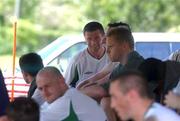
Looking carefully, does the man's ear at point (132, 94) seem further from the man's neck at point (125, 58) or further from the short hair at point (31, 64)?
the short hair at point (31, 64)

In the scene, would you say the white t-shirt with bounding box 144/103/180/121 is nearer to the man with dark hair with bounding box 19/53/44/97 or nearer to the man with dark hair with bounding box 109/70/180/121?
the man with dark hair with bounding box 109/70/180/121

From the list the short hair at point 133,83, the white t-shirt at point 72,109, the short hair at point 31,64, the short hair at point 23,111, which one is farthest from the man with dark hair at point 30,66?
the short hair at point 133,83

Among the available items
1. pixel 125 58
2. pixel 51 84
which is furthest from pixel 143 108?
pixel 125 58

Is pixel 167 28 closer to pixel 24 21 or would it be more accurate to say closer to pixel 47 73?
pixel 24 21

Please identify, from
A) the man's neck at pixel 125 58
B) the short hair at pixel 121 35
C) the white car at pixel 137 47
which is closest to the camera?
the man's neck at pixel 125 58

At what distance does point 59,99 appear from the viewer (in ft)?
15.5

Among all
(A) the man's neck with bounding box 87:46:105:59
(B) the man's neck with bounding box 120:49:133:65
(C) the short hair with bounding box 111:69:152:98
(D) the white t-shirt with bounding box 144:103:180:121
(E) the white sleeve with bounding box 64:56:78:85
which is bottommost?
(E) the white sleeve with bounding box 64:56:78:85

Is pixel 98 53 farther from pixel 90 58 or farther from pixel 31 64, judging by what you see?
pixel 31 64

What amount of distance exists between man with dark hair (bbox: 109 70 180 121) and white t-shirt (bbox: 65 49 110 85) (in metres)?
3.66

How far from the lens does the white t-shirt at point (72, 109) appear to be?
4.64 m

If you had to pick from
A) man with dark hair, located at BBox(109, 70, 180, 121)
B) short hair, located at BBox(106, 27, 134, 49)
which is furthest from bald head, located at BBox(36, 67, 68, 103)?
man with dark hair, located at BBox(109, 70, 180, 121)

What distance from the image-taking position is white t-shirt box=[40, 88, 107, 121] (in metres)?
4.64

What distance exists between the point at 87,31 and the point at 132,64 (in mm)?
1861

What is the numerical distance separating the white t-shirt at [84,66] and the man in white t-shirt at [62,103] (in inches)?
83.5
